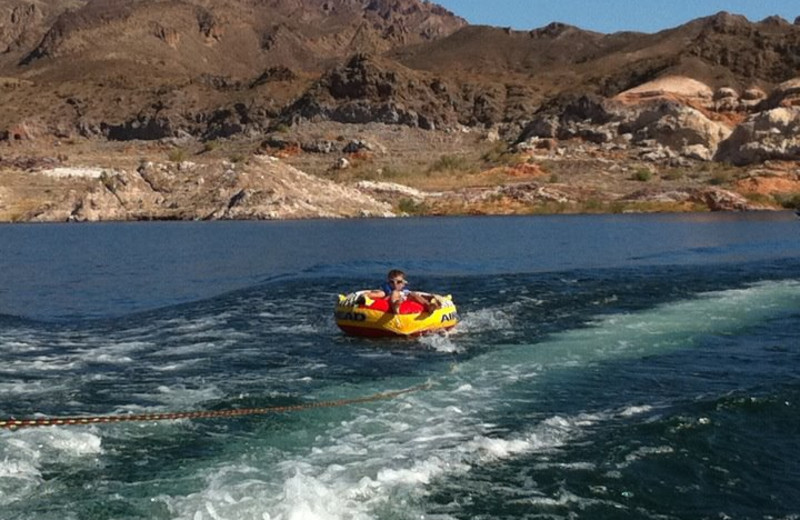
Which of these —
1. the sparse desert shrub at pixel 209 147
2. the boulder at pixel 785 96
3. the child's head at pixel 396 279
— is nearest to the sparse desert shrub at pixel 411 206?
the boulder at pixel 785 96

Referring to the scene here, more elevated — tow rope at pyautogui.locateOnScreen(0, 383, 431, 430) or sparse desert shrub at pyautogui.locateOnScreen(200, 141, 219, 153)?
sparse desert shrub at pyautogui.locateOnScreen(200, 141, 219, 153)

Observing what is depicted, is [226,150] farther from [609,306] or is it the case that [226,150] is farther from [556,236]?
[609,306]

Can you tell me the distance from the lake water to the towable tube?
0.91 ft

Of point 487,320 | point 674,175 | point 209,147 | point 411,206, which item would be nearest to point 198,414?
point 487,320

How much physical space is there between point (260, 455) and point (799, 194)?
92863mm

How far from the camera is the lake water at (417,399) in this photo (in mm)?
10516

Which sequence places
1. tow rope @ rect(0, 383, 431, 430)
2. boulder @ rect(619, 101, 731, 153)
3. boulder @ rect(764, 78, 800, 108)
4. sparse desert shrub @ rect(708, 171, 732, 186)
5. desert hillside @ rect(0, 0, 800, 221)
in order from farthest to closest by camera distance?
boulder @ rect(619, 101, 731, 153)
boulder @ rect(764, 78, 800, 108)
sparse desert shrub @ rect(708, 171, 732, 186)
desert hillside @ rect(0, 0, 800, 221)
tow rope @ rect(0, 383, 431, 430)

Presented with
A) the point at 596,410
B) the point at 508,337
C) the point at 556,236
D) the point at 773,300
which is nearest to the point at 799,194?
the point at 556,236

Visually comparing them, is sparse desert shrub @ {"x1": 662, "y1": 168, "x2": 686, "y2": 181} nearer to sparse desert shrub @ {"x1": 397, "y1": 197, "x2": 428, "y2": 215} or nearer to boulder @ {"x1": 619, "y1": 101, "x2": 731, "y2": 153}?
boulder @ {"x1": 619, "y1": 101, "x2": 731, "y2": 153}

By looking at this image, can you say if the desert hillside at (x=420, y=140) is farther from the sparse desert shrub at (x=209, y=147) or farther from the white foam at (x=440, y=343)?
the white foam at (x=440, y=343)

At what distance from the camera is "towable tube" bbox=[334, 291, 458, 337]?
20141 mm

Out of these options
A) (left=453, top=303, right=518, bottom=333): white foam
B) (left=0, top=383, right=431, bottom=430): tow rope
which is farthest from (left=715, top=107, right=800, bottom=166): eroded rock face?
(left=0, top=383, right=431, bottom=430): tow rope

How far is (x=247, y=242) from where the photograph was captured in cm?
5456

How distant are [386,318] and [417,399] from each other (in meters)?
5.19
